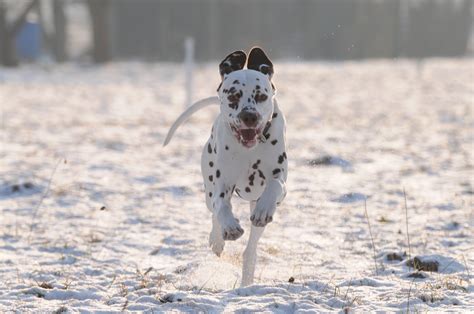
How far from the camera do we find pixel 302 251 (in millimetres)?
6320

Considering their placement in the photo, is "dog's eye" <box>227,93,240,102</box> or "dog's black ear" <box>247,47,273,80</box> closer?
"dog's eye" <box>227,93,240,102</box>

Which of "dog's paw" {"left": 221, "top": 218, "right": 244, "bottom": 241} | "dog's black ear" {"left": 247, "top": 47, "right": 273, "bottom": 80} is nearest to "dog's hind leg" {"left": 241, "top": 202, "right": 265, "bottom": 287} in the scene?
"dog's paw" {"left": 221, "top": 218, "right": 244, "bottom": 241}

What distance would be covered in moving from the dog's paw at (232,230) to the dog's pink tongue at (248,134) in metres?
0.53

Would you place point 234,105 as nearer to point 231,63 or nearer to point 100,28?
point 231,63

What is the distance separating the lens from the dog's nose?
14.5ft

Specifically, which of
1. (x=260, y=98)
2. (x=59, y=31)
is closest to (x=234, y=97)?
(x=260, y=98)

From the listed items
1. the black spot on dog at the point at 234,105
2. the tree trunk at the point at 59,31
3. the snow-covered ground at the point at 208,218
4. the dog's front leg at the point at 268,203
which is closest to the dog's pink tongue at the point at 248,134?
the black spot on dog at the point at 234,105

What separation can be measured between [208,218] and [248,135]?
3.22m

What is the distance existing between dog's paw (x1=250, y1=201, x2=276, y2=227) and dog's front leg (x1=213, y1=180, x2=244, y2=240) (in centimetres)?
12

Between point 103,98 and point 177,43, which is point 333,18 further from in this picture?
point 103,98

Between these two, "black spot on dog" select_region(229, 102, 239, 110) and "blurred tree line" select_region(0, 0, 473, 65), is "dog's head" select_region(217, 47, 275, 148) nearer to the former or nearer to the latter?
"black spot on dog" select_region(229, 102, 239, 110)

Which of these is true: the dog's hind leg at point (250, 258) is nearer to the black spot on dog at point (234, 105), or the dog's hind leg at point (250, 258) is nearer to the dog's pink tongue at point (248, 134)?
the dog's pink tongue at point (248, 134)

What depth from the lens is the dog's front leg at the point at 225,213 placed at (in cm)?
441

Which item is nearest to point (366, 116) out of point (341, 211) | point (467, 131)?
point (467, 131)
